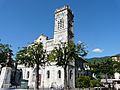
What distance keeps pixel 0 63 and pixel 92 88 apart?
30.1 metres

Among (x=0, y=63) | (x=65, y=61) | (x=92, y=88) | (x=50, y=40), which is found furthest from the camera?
(x=50, y=40)

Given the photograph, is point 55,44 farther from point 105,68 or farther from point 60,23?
point 105,68

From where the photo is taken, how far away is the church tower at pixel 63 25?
62000 millimetres

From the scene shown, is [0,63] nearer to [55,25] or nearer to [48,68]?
[48,68]

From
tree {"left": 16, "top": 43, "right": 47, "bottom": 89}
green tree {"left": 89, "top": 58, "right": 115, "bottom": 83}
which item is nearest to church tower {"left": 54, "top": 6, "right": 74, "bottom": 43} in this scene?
green tree {"left": 89, "top": 58, "right": 115, "bottom": 83}

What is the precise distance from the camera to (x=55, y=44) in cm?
6253

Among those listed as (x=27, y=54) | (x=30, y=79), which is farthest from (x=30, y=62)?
(x=30, y=79)

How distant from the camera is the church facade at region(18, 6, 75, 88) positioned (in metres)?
59.7

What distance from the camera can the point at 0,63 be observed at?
6044 cm

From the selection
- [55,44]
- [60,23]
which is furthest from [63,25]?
[55,44]

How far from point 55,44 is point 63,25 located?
7006 millimetres

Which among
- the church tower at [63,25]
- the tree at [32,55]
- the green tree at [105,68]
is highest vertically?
the church tower at [63,25]

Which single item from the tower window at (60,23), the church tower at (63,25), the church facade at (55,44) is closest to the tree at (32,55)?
the church facade at (55,44)

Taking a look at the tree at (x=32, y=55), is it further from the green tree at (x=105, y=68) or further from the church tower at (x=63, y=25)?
the green tree at (x=105, y=68)
